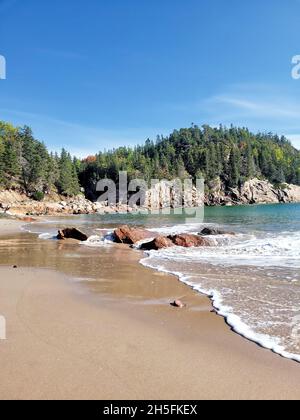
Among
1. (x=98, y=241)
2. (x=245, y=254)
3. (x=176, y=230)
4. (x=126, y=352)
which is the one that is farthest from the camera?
(x=176, y=230)

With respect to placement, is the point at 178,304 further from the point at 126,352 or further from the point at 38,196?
the point at 38,196

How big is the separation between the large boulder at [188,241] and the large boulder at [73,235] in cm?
646

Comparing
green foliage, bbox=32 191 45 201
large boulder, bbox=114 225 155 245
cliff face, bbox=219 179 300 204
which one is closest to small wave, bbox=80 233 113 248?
large boulder, bbox=114 225 155 245

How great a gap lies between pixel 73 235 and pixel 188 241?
320 inches

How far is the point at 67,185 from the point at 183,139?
9863cm

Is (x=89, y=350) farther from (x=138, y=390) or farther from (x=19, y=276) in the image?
(x=19, y=276)

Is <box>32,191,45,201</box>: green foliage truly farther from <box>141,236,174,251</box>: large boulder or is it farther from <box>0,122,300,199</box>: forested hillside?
<box>141,236,174,251</box>: large boulder

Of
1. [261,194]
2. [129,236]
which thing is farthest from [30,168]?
[261,194]

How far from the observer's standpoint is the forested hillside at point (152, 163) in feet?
288

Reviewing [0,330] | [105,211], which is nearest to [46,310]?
[0,330]

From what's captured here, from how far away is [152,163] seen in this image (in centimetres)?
13900

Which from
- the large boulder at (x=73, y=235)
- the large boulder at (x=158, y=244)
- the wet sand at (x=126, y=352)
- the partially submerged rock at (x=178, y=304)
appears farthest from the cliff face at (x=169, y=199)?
the partially submerged rock at (x=178, y=304)

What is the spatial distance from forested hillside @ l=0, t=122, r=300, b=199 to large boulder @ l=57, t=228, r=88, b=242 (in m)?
60.6

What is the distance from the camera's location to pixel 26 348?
15.5ft
